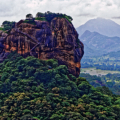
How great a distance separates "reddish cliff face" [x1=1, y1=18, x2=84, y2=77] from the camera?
2169cm

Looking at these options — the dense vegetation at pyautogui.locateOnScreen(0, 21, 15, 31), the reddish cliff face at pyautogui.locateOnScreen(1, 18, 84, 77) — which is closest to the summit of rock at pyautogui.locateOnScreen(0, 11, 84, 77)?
the reddish cliff face at pyautogui.locateOnScreen(1, 18, 84, 77)

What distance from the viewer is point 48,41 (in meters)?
21.8

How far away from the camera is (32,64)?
1981 centimetres

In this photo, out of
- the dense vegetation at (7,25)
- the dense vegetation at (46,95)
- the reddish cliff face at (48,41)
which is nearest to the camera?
the dense vegetation at (46,95)

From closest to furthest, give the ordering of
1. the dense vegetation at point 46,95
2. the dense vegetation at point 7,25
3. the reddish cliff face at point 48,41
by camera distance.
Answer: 1. the dense vegetation at point 46,95
2. the reddish cliff face at point 48,41
3. the dense vegetation at point 7,25

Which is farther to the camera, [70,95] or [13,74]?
[13,74]

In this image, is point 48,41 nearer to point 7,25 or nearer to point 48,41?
point 48,41

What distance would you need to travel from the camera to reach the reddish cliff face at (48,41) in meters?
21.7

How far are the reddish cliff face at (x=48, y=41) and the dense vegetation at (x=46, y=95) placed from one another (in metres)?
1.23

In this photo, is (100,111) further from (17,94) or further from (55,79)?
(17,94)

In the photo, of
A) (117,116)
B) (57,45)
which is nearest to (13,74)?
(57,45)

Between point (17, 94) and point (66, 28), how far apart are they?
29.9 ft

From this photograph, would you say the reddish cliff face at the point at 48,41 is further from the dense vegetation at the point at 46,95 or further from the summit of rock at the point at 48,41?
the dense vegetation at the point at 46,95

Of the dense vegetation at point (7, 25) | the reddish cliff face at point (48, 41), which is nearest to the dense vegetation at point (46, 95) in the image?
the reddish cliff face at point (48, 41)
